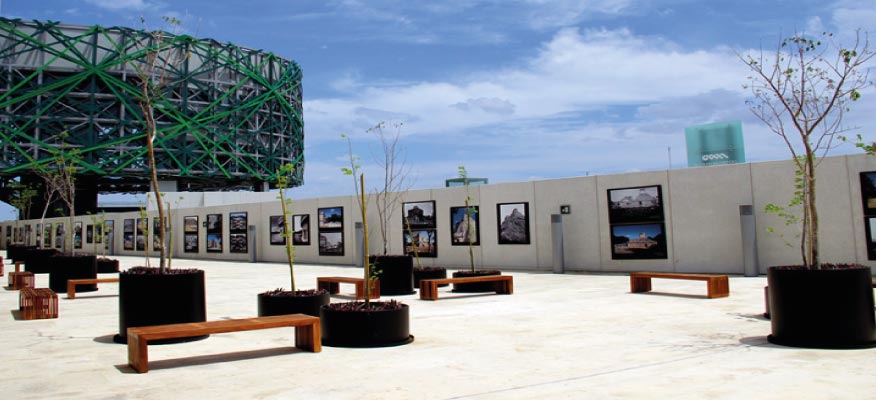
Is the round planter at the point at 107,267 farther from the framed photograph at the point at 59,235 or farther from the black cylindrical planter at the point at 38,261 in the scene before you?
the framed photograph at the point at 59,235

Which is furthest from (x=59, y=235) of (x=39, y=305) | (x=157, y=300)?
(x=157, y=300)

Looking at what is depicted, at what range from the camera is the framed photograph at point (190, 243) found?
3653 cm

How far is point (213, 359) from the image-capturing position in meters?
6.99

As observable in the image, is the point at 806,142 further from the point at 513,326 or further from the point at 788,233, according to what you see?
the point at 788,233

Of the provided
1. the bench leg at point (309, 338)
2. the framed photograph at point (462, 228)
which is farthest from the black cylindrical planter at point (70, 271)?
the framed photograph at point (462, 228)

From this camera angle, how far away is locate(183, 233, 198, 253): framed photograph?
3653 cm

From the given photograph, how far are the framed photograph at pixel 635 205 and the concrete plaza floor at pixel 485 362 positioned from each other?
7574 mm

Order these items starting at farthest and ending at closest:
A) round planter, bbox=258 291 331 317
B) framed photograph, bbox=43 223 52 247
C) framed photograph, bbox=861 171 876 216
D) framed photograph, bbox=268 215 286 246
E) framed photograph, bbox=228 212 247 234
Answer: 1. framed photograph, bbox=43 223 52 247
2. framed photograph, bbox=228 212 247 234
3. framed photograph, bbox=268 215 286 246
4. framed photograph, bbox=861 171 876 216
5. round planter, bbox=258 291 331 317

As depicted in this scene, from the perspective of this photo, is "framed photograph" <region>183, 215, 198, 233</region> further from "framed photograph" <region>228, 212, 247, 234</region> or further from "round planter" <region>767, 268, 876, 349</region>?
"round planter" <region>767, 268, 876, 349</region>

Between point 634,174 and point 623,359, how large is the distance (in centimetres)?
1313

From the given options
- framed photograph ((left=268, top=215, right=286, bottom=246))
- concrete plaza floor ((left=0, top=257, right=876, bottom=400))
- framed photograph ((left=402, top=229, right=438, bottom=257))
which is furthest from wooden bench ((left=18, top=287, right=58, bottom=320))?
framed photograph ((left=268, top=215, right=286, bottom=246))

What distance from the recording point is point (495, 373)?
5953 millimetres

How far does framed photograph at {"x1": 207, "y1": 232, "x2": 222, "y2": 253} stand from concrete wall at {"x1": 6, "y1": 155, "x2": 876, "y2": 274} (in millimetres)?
11748

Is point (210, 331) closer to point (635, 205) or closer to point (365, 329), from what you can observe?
point (365, 329)
